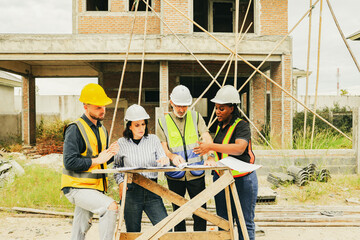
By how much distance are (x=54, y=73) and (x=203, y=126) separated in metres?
11.8

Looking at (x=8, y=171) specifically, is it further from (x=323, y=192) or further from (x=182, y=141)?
(x=323, y=192)

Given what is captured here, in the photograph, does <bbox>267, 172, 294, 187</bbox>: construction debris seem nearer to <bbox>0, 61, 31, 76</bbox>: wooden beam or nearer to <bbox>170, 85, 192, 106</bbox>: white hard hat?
<bbox>170, 85, 192, 106</bbox>: white hard hat

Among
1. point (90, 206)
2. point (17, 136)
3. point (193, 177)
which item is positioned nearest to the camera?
point (90, 206)

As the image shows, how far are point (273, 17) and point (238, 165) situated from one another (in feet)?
33.6

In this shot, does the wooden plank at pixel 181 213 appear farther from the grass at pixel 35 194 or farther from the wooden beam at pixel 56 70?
the wooden beam at pixel 56 70

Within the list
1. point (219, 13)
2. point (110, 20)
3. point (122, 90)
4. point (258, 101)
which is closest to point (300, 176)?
point (258, 101)

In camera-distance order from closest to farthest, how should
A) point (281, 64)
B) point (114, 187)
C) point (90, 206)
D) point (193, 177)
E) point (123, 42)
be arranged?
1. point (90, 206)
2. point (193, 177)
3. point (114, 187)
4. point (123, 42)
5. point (281, 64)

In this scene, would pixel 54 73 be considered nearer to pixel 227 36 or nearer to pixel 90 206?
pixel 227 36

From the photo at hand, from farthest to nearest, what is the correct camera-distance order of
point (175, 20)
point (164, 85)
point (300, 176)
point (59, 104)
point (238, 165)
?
point (59, 104) → point (175, 20) → point (164, 85) → point (300, 176) → point (238, 165)

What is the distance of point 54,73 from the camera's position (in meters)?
13.4

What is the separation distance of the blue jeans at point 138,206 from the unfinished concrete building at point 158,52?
5218mm

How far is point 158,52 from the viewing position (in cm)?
921

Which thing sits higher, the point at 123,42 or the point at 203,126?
the point at 123,42

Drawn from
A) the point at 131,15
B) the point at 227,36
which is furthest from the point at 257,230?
the point at 131,15
